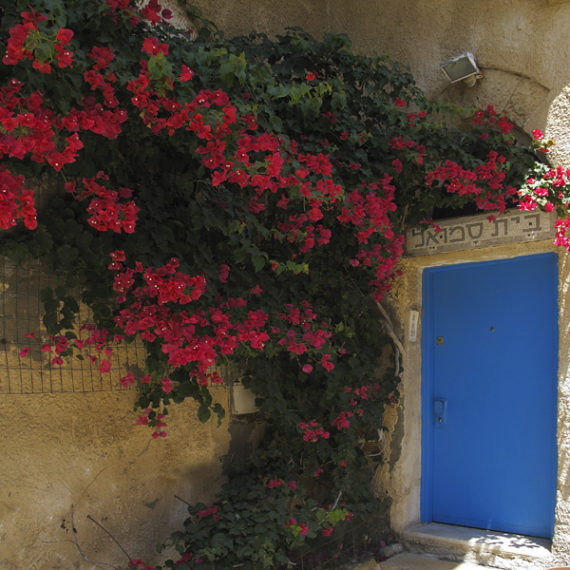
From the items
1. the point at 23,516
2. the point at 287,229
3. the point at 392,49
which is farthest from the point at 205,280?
the point at 392,49

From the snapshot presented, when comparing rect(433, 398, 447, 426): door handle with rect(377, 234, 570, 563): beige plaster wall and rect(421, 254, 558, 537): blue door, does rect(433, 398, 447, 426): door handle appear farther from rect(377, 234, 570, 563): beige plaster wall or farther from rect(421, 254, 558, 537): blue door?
rect(377, 234, 570, 563): beige plaster wall

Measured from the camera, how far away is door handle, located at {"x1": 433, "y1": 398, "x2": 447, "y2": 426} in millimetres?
4031

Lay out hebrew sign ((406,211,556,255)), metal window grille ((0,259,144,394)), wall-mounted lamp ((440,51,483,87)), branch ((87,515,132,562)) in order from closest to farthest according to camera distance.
Result: metal window grille ((0,259,144,394)) < branch ((87,515,132,562)) < hebrew sign ((406,211,556,255)) < wall-mounted lamp ((440,51,483,87))

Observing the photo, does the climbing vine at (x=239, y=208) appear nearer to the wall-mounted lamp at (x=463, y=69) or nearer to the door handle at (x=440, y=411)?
the wall-mounted lamp at (x=463, y=69)

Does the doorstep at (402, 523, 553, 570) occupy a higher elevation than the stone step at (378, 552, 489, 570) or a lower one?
higher

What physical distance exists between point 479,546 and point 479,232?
1899 millimetres

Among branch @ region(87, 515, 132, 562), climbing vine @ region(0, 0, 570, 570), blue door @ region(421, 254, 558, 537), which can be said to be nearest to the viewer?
climbing vine @ region(0, 0, 570, 570)

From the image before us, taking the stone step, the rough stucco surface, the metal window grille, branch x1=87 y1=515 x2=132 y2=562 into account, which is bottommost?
the stone step

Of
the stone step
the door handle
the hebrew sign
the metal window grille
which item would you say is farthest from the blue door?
the metal window grille

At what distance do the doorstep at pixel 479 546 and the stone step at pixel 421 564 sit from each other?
0.05 m

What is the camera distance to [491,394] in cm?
381

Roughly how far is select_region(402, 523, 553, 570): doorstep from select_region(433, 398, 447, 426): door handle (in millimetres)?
682

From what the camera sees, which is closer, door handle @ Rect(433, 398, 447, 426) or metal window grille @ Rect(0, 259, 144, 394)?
metal window grille @ Rect(0, 259, 144, 394)

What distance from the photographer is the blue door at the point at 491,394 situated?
11.7 feet
